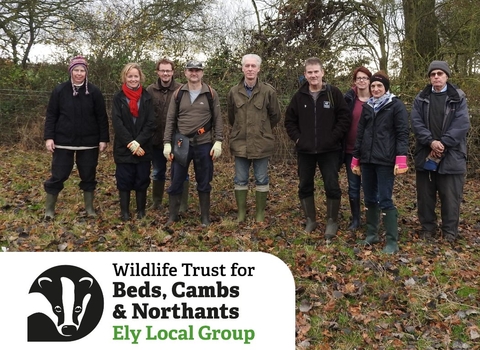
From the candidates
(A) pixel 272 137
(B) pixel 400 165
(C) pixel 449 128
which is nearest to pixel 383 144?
(B) pixel 400 165

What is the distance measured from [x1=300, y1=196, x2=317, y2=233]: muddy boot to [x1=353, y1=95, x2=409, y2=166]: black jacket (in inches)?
39.7

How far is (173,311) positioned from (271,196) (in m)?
5.99

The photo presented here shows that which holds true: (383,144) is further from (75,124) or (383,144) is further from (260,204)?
(75,124)

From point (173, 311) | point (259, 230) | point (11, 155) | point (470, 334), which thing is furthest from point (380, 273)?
point (11, 155)

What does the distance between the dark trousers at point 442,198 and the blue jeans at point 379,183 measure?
80 cm

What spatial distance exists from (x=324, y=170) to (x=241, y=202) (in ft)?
3.95

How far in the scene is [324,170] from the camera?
6211mm

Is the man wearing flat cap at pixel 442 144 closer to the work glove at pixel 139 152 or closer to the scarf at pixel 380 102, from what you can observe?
the scarf at pixel 380 102

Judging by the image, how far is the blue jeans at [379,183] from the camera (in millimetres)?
5688

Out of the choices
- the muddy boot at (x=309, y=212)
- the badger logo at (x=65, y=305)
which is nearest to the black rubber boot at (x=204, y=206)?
the muddy boot at (x=309, y=212)

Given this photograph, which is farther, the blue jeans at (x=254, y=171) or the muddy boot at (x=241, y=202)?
the muddy boot at (x=241, y=202)

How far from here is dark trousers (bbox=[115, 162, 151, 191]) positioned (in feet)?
21.7

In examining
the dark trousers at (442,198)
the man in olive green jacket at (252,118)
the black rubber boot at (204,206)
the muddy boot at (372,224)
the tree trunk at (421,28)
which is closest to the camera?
the muddy boot at (372,224)

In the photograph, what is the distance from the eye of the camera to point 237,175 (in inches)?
263
